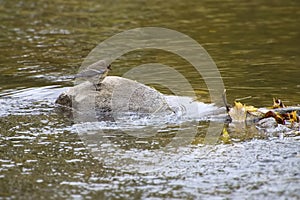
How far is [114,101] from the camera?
6.95m

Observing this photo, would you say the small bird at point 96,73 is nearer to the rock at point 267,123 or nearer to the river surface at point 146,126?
the river surface at point 146,126

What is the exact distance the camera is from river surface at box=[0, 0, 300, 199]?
477 cm

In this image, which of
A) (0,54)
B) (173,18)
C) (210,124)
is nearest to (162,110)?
(210,124)

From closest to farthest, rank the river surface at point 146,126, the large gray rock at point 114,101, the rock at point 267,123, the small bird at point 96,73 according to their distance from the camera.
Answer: the river surface at point 146,126
the rock at point 267,123
the large gray rock at point 114,101
the small bird at point 96,73

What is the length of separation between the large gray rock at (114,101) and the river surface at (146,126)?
28 cm

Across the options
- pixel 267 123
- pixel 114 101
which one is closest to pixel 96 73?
pixel 114 101

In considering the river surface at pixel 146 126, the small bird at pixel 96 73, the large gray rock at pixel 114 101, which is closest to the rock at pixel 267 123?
the river surface at pixel 146 126

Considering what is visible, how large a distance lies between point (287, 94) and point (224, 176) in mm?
2915

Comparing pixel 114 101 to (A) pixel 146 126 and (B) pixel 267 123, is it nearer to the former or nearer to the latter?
(A) pixel 146 126

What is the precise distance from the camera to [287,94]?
296 inches

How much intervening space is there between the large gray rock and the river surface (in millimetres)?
281

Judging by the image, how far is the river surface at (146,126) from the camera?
4.77m

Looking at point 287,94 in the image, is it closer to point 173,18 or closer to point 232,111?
point 232,111

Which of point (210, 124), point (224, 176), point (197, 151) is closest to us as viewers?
point (224, 176)
